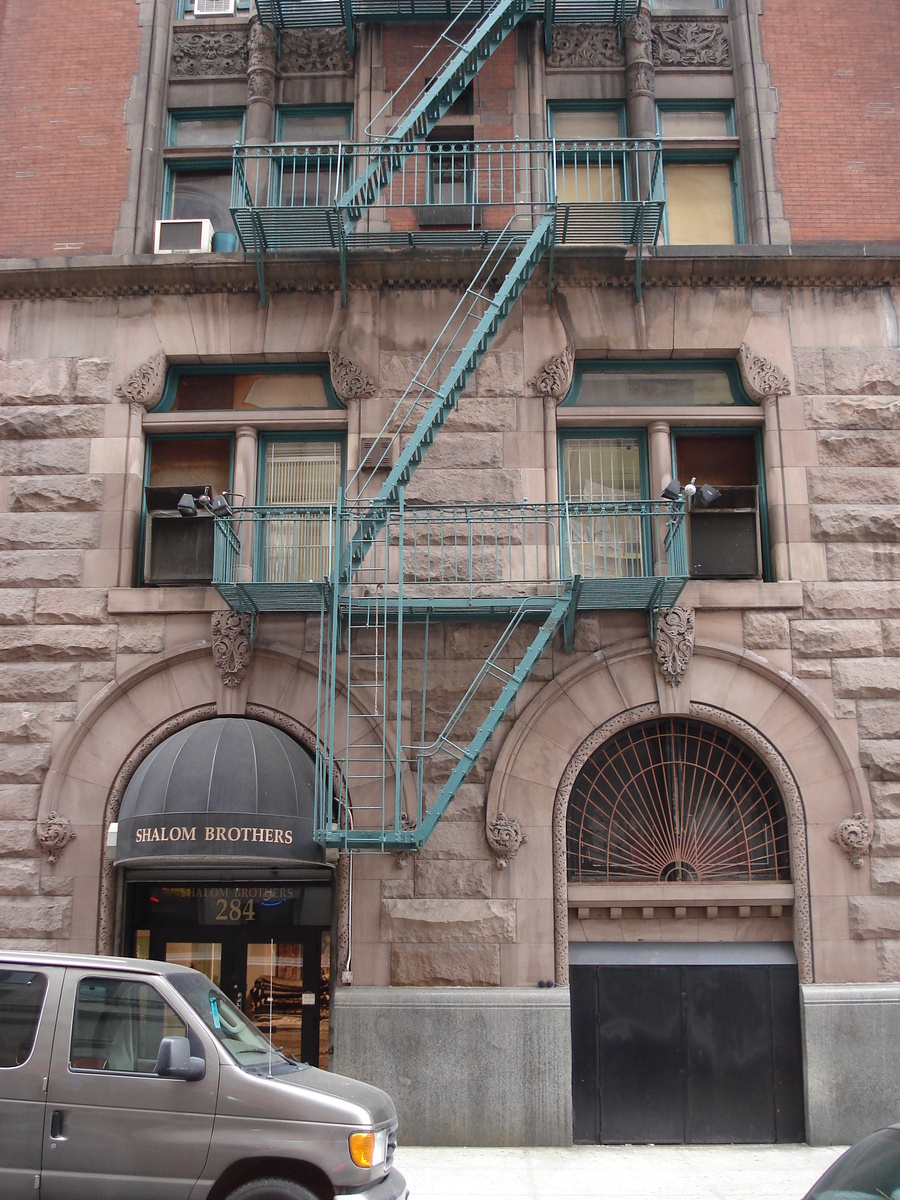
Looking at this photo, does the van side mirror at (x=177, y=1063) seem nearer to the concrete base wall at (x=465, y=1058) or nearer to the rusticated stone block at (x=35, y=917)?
the concrete base wall at (x=465, y=1058)

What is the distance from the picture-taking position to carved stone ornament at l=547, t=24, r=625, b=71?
555 inches

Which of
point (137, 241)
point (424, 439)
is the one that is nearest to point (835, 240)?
point (424, 439)

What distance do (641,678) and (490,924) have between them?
3.15 m

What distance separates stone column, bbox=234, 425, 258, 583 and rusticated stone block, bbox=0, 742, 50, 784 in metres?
2.96

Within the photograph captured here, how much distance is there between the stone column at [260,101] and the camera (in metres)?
13.7

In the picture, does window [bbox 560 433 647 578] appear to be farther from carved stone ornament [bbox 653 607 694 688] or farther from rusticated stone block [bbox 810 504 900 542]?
rusticated stone block [bbox 810 504 900 542]

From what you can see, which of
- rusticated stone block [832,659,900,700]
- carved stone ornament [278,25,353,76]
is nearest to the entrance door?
rusticated stone block [832,659,900,700]

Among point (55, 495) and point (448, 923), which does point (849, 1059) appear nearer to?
point (448, 923)

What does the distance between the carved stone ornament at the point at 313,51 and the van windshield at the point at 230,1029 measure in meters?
11.6

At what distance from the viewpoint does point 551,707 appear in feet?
39.0

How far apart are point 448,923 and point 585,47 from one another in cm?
1122

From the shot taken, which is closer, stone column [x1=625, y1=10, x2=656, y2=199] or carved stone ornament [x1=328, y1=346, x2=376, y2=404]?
carved stone ornament [x1=328, y1=346, x2=376, y2=404]

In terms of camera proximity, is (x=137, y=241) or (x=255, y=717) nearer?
(x=255, y=717)

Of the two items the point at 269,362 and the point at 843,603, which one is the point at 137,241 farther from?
the point at 843,603
